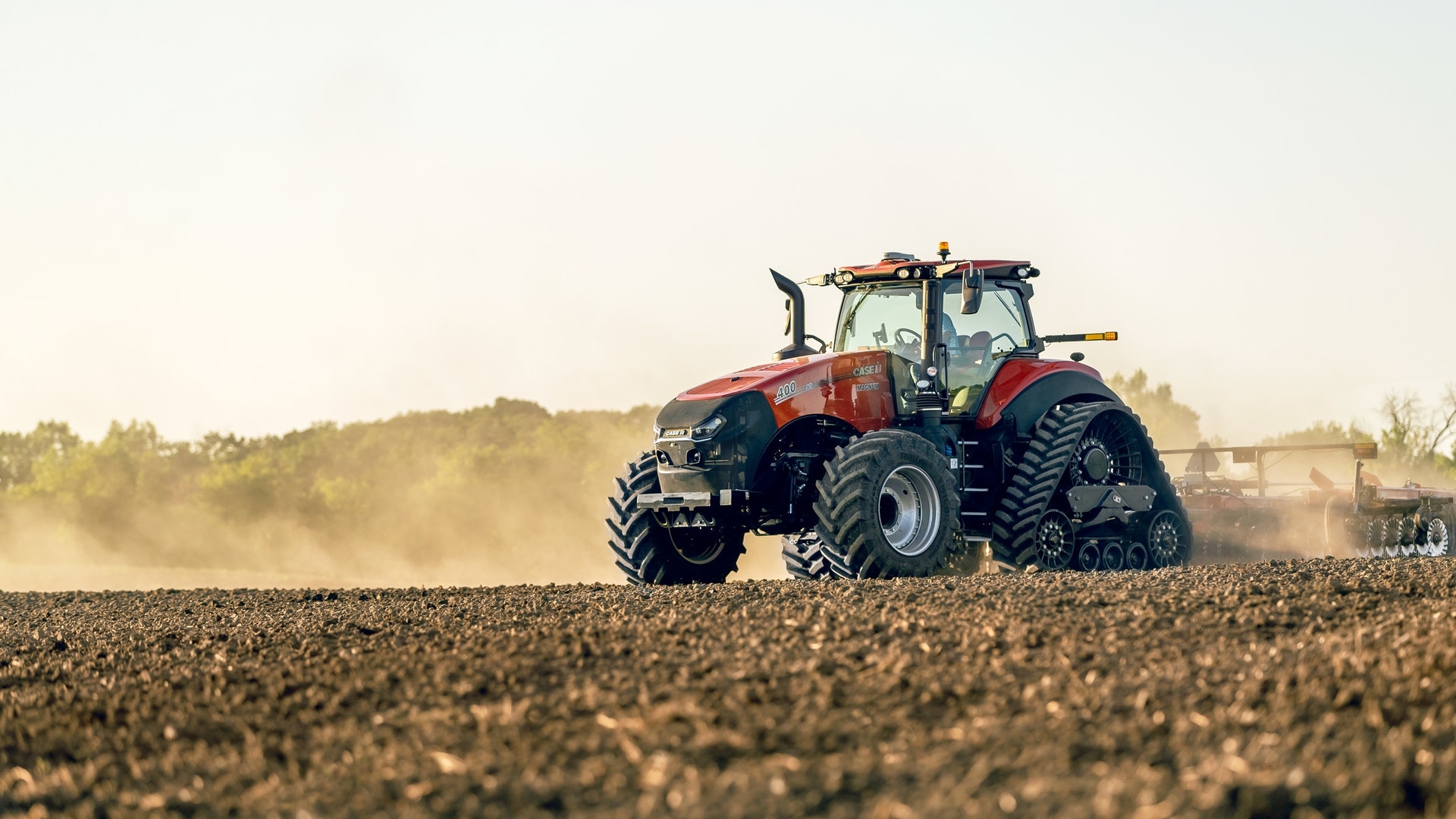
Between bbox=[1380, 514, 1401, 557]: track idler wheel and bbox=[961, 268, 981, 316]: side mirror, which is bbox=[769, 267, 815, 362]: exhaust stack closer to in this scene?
bbox=[961, 268, 981, 316]: side mirror

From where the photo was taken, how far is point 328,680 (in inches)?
220

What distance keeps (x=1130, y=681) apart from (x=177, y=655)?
4.52m

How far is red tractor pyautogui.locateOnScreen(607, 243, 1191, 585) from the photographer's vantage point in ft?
34.4

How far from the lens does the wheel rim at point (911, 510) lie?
10.7m

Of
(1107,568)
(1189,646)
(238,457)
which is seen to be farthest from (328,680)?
(238,457)

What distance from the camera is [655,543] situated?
37.3 feet

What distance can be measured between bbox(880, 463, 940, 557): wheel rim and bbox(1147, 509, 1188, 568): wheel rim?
307 cm

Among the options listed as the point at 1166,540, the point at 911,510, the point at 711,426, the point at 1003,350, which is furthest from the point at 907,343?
the point at 1166,540

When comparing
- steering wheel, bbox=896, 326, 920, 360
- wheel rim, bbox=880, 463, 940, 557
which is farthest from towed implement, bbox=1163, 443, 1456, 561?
wheel rim, bbox=880, 463, 940, 557

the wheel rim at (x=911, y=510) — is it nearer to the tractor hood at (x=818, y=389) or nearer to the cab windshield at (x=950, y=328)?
the tractor hood at (x=818, y=389)

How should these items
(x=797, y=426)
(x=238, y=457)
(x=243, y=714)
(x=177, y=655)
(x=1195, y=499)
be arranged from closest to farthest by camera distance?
(x=243, y=714)
(x=177, y=655)
(x=797, y=426)
(x=1195, y=499)
(x=238, y=457)

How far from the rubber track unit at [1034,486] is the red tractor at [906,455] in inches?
0.5

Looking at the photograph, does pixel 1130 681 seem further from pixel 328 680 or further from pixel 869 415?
pixel 869 415

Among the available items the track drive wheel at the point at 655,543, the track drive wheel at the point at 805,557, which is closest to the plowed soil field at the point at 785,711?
the track drive wheel at the point at 805,557
